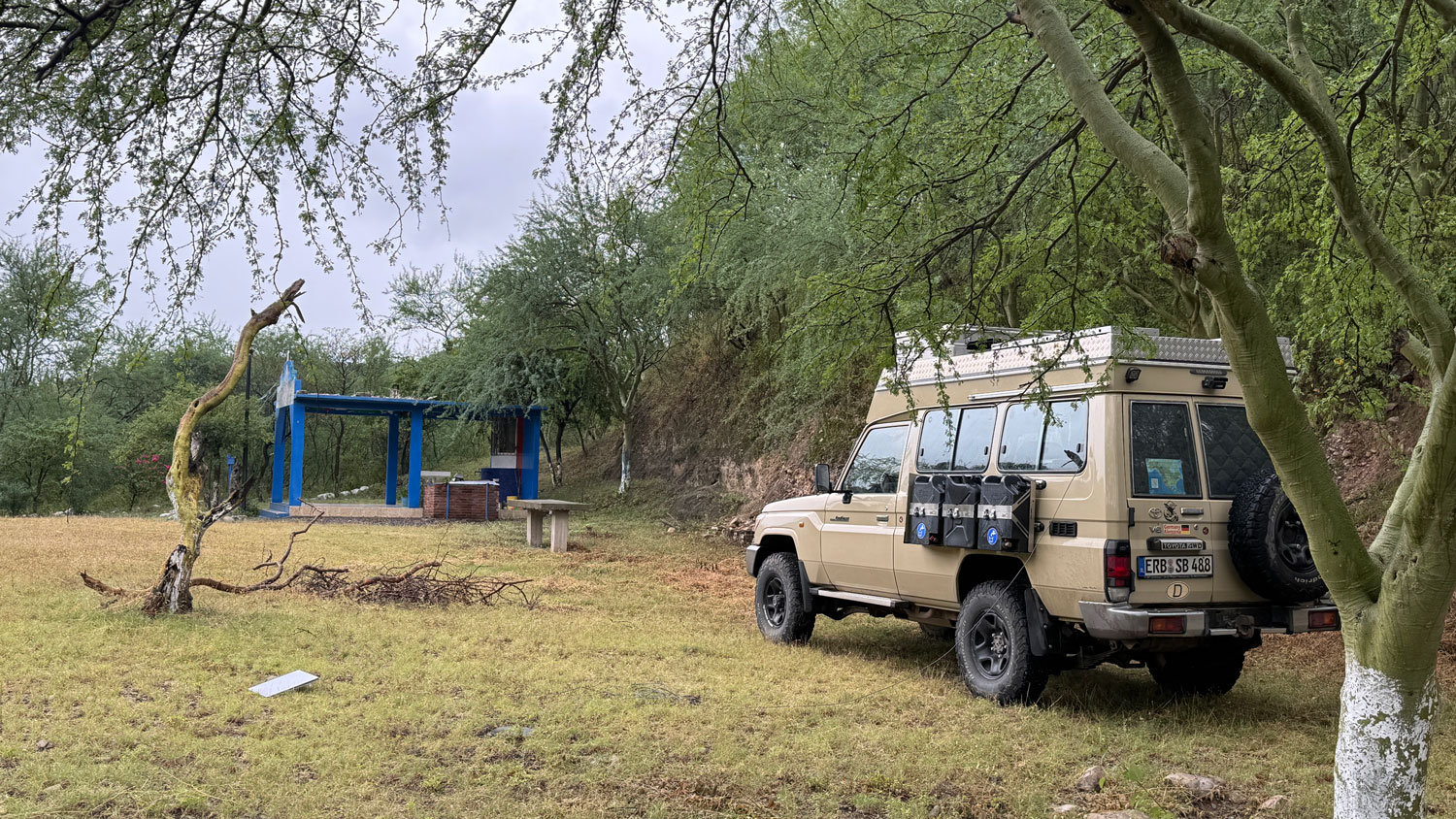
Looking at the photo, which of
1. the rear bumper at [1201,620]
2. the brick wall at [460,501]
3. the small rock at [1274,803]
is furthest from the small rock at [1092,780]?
the brick wall at [460,501]

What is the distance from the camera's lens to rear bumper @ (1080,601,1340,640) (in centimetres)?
616

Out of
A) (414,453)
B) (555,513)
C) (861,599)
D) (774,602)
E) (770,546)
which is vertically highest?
(414,453)

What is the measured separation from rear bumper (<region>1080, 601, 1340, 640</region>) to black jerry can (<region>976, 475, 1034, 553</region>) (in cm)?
62

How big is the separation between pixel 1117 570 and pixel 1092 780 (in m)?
1.43

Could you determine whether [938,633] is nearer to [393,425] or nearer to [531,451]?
[531,451]

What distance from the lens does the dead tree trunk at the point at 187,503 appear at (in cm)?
917

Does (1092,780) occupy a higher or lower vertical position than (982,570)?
lower

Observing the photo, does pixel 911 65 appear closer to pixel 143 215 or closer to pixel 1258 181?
pixel 1258 181

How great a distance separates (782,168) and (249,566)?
992 cm

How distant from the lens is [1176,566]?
6.38 meters

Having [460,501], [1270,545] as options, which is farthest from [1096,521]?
[460,501]

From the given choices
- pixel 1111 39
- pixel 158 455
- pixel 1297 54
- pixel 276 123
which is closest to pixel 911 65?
pixel 1111 39

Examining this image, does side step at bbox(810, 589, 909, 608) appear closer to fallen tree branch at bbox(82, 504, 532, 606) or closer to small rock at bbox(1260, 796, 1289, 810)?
small rock at bbox(1260, 796, 1289, 810)

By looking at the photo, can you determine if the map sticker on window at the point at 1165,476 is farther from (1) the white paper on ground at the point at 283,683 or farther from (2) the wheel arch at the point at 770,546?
(1) the white paper on ground at the point at 283,683
